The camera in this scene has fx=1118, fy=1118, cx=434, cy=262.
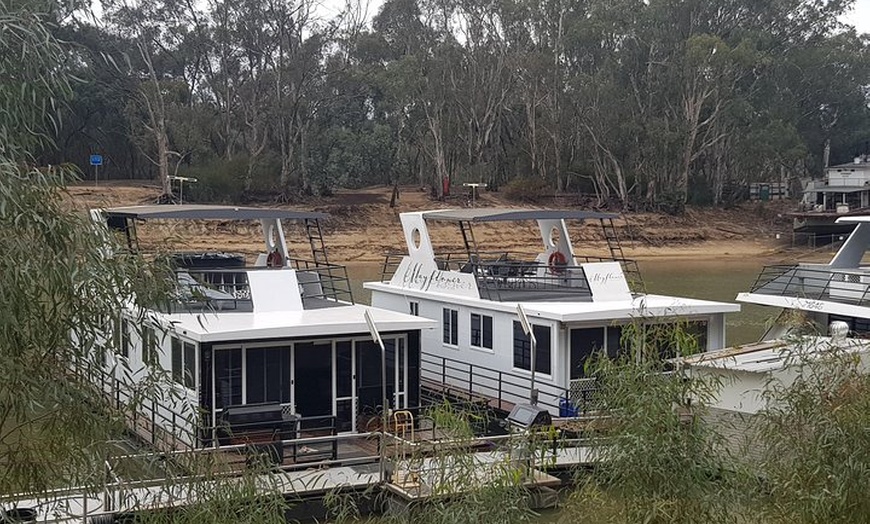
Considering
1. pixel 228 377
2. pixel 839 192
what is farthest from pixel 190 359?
pixel 839 192

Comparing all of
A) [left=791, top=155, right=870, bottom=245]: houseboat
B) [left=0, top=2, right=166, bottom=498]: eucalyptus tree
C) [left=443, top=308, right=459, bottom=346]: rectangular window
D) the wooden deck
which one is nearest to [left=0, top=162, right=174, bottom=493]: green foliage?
[left=0, top=2, right=166, bottom=498]: eucalyptus tree

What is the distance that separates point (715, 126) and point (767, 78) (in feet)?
17.4

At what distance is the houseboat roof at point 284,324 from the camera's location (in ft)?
46.7

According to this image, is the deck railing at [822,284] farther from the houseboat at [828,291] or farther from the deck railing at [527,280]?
the deck railing at [527,280]

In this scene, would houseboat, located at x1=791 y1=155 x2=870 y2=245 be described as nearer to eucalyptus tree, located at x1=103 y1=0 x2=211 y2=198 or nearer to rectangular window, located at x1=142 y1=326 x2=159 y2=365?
eucalyptus tree, located at x1=103 y1=0 x2=211 y2=198

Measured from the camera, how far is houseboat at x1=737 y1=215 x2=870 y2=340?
18688 millimetres

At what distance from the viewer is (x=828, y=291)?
20.1 m

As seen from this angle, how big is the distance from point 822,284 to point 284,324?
10.7 m

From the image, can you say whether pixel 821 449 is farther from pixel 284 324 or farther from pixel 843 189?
pixel 843 189

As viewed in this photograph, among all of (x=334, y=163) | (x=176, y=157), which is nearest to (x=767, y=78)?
(x=334, y=163)

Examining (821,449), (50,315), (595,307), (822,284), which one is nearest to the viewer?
(50,315)

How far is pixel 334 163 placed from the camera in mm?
55750

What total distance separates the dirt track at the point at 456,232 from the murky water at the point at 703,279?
2.05 metres

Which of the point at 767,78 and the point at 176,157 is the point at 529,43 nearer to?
the point at 767,78
